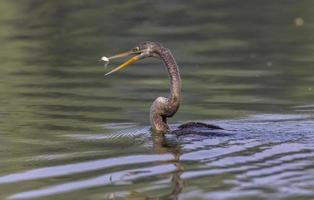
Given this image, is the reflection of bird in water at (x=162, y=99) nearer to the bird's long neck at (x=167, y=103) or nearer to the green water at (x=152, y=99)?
the bird's long neck at (x=167, y=103)

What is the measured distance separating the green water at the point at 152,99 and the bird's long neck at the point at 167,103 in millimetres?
365

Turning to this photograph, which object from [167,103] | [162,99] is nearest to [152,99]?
[162,99]

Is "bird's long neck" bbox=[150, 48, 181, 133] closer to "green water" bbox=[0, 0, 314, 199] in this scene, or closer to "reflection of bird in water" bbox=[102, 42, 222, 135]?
"reflection of bird in water" bbox=[102, 42, 222, 135]

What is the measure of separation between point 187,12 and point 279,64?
8.47 meters

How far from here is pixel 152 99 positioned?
15.2 m

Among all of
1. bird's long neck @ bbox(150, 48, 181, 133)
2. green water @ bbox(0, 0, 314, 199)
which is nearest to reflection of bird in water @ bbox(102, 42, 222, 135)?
bird's long neck @ bbox(150, 48, 181, 133)

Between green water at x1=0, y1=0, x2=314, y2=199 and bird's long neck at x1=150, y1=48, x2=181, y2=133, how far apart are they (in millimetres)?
365

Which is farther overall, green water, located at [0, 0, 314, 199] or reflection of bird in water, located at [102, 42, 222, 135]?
reflection of bird in water, located at [102, 42, 222, 135]

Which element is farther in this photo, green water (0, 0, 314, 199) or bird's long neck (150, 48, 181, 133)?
bird's long neck (150, 48, 181, 133)

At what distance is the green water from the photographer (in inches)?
376

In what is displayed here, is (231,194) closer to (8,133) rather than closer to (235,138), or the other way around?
(235,138)

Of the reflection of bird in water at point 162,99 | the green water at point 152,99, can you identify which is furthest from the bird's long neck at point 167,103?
the green water at point 152,99

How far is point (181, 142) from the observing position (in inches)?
452

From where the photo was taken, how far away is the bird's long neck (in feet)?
40.8
